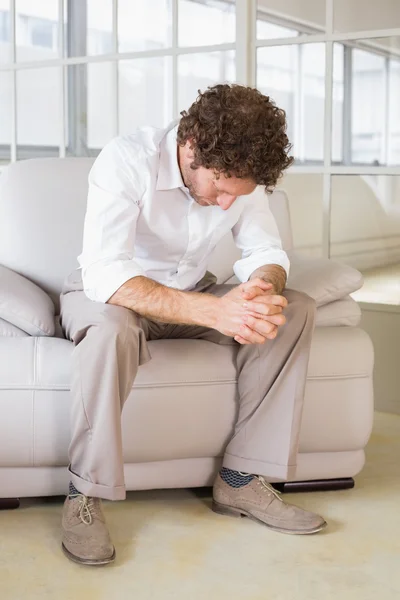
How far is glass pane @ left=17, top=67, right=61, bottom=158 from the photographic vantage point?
3.97 metres

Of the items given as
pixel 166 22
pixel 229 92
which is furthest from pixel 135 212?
pixel 166 22

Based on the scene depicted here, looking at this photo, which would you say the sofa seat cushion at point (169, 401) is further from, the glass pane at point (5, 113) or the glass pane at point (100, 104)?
the glass pane at point (5, 113)

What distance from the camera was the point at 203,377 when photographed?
2102mm

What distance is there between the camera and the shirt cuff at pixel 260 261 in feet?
7.43

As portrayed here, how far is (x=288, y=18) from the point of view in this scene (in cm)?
318

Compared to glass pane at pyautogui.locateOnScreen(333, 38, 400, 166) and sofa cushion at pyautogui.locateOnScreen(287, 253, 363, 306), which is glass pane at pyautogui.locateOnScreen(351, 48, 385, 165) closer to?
glass pane at pyautogui.locateOnScreen(333, 38, 400, 166)

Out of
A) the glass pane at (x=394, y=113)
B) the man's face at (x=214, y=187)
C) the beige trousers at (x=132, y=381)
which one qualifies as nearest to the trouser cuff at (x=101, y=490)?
the beige trousers at (x=132, y=381)

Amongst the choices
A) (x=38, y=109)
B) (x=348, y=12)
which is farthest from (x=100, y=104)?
(x=348, y=12)

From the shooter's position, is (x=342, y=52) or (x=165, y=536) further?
(x=342, y=52)

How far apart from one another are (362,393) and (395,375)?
36.2 inches

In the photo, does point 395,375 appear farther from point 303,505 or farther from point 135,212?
point 135,212

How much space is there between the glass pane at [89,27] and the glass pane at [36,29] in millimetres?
81

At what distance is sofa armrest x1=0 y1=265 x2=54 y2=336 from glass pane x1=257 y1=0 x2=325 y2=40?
4.80ft

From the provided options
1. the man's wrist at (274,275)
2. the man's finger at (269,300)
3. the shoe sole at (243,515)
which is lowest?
the shoe sole at (243,515)
